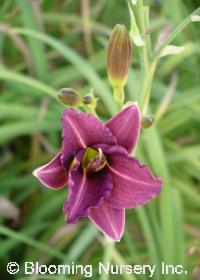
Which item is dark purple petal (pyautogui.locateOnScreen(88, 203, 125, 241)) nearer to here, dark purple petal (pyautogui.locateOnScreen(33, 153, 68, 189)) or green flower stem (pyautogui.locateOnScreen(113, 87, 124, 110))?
dark purple petal (pyautogui.locateOnScreen(33, 153, 68, 189))

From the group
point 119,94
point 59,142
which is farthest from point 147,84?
point 59,142

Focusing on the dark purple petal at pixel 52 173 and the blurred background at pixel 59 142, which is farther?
the blurred background at pixel 59 142

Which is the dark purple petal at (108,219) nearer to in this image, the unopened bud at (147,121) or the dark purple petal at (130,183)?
the dark purple petal at (130,183)

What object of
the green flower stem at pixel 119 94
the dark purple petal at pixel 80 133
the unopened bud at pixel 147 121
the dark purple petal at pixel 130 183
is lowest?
the dark purple petal at pixel 130 183

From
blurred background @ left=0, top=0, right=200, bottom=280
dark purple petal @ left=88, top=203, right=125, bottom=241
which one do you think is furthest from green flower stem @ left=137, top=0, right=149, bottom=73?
blurred background @ left=0, top=0, right=200, bottom=280

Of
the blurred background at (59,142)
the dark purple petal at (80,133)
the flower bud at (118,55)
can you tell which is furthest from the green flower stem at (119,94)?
the blurred background at (59,142)

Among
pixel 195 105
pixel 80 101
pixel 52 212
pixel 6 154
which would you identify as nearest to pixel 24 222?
pixel 52 212
